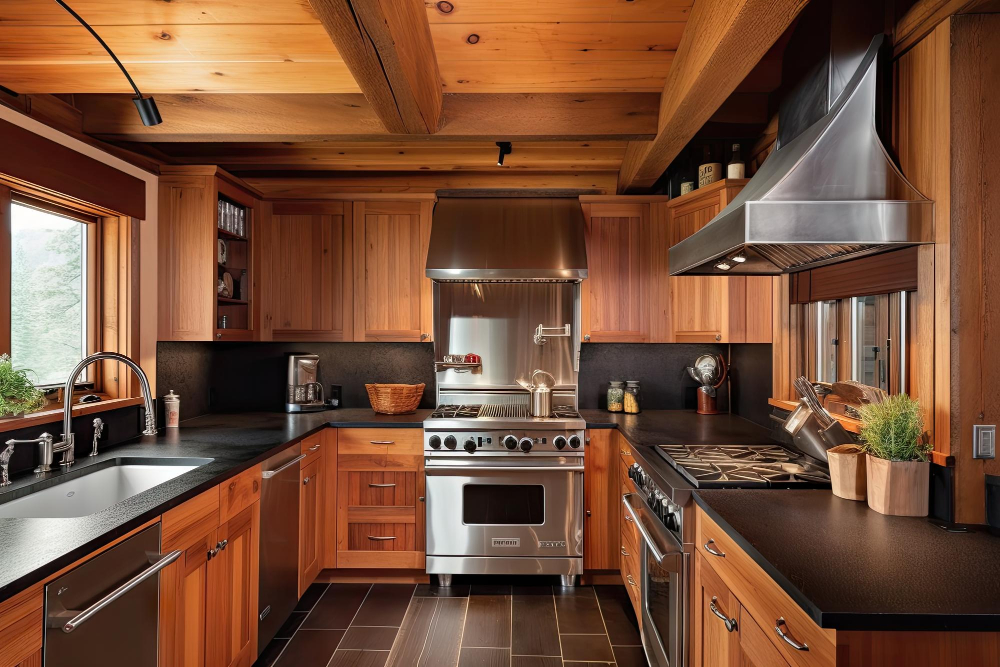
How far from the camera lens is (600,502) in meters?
3.19

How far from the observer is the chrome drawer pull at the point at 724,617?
155 cm

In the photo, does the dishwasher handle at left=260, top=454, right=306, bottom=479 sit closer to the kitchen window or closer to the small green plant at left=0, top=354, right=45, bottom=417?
the small green plant at left=0, top=354, right=45, bottom=417

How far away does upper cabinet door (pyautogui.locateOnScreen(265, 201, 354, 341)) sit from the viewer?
355cm

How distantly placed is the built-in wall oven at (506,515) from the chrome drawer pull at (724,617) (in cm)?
143

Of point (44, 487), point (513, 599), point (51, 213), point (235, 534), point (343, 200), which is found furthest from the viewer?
point (343, 200)

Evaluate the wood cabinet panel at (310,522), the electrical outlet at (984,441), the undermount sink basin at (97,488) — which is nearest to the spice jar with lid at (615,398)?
the wood cabinet panel at (310,522)

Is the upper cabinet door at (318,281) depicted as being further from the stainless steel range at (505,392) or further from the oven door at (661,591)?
the oven door at (661,591)

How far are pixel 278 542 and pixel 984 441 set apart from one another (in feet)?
8.44

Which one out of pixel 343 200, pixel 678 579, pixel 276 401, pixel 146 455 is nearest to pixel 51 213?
pixel 146 455

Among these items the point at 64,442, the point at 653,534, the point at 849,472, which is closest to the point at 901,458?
the point at 849,472

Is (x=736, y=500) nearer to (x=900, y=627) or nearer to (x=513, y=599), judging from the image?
(x=900, y=627)

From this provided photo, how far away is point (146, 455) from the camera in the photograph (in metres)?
2.27

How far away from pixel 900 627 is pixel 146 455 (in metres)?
2.43

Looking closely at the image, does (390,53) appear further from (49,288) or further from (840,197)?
(49,288)
